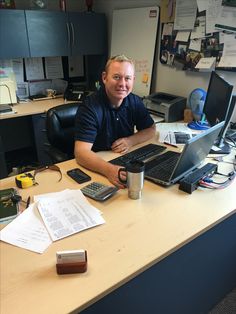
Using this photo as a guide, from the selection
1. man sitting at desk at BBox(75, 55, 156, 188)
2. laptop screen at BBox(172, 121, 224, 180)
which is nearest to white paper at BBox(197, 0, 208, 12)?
man sitting at desk at BBox(75, 55, 156, 188)

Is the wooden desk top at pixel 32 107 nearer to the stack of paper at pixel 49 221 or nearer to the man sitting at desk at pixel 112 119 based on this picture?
the man sitting at desk at pixel 112 119

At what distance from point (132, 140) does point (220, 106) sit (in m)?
0.58

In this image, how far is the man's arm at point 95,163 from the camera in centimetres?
140

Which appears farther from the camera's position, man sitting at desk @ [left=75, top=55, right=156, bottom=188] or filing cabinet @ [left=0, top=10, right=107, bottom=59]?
filing cabinet @ [left=0, top=10, right=107, bottom=59]

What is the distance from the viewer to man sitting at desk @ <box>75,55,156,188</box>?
1.66 metres

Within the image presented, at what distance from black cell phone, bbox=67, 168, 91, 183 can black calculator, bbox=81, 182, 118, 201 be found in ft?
0.26

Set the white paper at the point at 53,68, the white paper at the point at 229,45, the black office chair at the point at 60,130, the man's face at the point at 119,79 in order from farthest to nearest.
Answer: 1. the white paper at the point at 53,68
2. the white paper at the point at 229,45
3. the black office chair at the point at 60,130
4. the man's face at the point at 119,79

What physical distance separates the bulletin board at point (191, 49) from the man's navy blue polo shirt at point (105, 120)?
32.8 inches

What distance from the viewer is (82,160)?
1569mm

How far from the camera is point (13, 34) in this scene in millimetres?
2725

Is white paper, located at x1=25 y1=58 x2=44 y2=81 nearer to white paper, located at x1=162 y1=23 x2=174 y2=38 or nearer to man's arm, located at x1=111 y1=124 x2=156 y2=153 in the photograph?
white paper, located at x1=162 y1=23 x2=174 y2=38

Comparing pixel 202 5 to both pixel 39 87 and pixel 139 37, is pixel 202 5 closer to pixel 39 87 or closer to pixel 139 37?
pixel 139 37

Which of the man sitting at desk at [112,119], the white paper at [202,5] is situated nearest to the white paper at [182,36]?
the white paper at [202,5]

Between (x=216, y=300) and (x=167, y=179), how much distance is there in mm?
867
